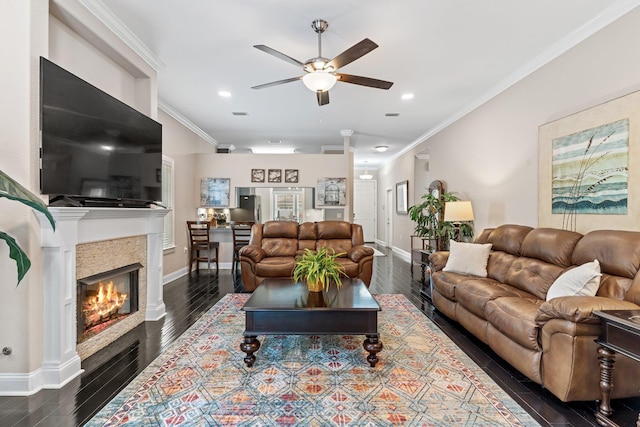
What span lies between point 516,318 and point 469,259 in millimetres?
1359

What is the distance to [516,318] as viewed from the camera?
7.60ft

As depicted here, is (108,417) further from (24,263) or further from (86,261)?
(86,261)

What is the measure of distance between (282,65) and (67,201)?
256 cm

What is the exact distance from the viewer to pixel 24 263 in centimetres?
178

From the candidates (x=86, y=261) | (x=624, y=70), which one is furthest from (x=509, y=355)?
(x=86, y=261)

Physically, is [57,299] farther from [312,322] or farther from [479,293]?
[479,293]

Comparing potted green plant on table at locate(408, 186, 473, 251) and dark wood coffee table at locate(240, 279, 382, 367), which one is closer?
dark wood coffee table at locate(240, 279, 382, 367)

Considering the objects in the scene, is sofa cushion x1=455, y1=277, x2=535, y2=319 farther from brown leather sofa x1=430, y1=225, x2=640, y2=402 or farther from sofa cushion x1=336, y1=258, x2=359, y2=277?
sofa cushion x1=336, y1=258, x2=359, y2=277

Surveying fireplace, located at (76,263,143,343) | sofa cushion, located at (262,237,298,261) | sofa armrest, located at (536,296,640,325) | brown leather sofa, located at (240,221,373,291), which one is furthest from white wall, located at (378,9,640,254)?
fireplace, located at (76,263,143,343)

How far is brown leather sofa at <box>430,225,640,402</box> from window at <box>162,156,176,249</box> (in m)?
4.38

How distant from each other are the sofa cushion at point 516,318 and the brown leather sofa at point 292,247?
2.18 m

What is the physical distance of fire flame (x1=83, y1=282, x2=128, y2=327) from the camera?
2768 mm

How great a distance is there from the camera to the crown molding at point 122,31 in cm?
262

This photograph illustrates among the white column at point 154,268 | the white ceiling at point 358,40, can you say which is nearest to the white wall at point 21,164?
the white ceiling at point 358,40
